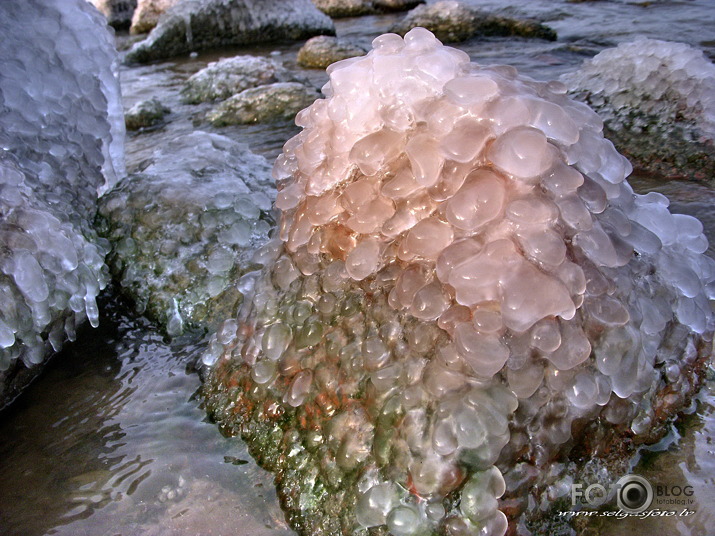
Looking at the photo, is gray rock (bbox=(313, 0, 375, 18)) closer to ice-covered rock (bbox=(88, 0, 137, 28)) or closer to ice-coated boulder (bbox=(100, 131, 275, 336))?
ice-covered rock (bbox=(88, 0, 137, 28))

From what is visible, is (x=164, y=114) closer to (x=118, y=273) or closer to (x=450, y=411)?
(x=118, y=273)

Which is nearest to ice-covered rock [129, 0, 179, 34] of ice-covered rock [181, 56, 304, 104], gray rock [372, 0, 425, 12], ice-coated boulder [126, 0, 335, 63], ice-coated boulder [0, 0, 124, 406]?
ice-coated boulder [126, 0, 335, 63]

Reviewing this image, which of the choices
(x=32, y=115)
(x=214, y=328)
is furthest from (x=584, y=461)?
(x=32, y=115)

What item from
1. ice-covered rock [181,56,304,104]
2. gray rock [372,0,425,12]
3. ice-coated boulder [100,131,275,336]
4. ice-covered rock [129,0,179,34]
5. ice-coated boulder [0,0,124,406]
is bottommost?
gray rock [372,0,425,12]

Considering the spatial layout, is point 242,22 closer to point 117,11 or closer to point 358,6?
point 358,6

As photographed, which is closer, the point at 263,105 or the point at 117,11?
the point at 263,105

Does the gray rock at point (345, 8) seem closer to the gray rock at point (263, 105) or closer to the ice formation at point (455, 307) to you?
the gray rock at point (263, 105)

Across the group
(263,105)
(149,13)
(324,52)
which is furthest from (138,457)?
(149,13)
